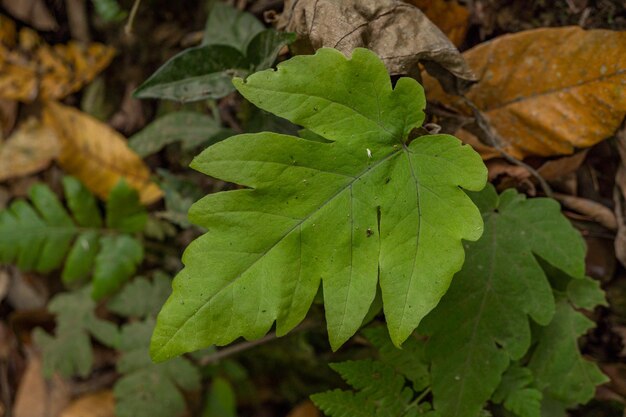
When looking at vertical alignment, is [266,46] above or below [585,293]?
above

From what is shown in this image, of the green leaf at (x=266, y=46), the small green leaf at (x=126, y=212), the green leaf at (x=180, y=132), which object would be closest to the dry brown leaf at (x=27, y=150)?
the small green leaf at (x=126, y=212)

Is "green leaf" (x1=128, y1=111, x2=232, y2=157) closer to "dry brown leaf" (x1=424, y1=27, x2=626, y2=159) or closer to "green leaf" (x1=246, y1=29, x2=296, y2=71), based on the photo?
"green leaf" (x1=246, y1=29, x2=296, y2=71)

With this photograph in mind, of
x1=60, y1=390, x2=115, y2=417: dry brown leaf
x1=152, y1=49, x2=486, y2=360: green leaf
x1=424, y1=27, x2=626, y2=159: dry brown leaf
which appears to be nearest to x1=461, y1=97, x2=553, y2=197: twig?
x1=424, y1=27, x2=626, y2=159: dry brown leaf

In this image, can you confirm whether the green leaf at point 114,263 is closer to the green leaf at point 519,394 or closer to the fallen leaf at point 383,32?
the fallen leaf at point 383,32

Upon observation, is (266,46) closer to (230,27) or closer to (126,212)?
(230,27)

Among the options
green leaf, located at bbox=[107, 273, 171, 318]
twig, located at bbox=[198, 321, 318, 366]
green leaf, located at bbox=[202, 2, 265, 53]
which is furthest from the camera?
green leaf, located at bbox=[107, 273, 171, 318]

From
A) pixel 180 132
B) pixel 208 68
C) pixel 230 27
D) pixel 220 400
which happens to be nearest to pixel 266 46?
pixel 208 68
